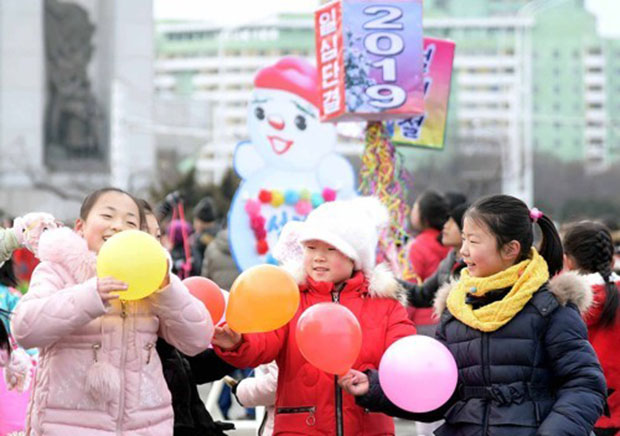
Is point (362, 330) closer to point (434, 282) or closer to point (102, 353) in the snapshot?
point (102, 353)

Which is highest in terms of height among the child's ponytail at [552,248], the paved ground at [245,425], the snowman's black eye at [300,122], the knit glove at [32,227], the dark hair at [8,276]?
the snowman's black eye at [300,122]

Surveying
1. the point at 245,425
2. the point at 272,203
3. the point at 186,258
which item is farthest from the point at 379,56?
the point at 186,258

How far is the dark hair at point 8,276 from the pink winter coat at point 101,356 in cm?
197

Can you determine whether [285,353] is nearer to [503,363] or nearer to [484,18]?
[503,363]

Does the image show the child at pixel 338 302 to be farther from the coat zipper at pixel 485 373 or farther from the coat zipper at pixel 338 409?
the coat zipper at pixel 485 373

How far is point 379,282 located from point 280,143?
528 cm

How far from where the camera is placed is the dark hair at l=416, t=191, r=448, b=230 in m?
7.64

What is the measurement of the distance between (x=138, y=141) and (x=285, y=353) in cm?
3792

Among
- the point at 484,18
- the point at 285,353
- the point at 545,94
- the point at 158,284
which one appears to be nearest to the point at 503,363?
the point at 285,353

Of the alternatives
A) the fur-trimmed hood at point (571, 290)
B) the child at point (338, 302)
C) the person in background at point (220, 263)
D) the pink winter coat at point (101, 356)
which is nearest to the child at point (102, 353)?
the pink winter coat at point (101, 356)

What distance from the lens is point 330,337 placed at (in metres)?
3.67

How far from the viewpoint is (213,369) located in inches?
177

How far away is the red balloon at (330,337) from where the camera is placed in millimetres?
3693

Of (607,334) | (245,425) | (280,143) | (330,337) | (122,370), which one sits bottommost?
(245,425)
